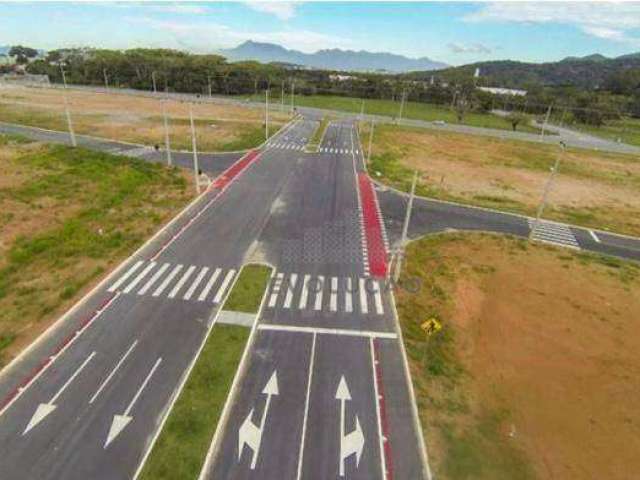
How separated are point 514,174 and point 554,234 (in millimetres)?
28641

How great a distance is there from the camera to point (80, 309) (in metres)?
27.3

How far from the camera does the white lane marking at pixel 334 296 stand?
29.3 metres

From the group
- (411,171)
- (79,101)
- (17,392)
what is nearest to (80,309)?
(17,392)

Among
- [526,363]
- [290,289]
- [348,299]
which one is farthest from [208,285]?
[526,363]

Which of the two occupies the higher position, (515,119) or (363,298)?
(515,119)

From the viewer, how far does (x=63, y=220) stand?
3959cm

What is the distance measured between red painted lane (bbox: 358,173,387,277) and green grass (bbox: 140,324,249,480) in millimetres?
14310

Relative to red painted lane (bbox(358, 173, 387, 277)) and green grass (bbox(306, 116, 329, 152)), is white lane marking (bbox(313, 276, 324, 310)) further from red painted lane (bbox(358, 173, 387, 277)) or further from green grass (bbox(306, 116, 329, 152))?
green grass (bbox(306, 116, 329, 152))

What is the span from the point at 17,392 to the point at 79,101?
121463mm

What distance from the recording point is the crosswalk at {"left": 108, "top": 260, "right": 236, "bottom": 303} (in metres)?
29.6

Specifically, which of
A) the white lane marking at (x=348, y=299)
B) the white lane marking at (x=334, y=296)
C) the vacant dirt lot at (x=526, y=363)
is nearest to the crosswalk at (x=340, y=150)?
the vacant dirt lot at (x=526, y=363)

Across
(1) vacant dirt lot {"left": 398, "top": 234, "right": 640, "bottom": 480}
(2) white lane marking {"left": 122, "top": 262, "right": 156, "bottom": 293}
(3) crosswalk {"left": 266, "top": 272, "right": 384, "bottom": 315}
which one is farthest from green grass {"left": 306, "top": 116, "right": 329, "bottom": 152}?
(2) white lane marking {"left": 122, "top": 262, "right": 156, "bottom": 293}

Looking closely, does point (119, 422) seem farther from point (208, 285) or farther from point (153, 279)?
point (153, 279)

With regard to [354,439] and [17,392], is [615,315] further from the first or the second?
[17,392]
